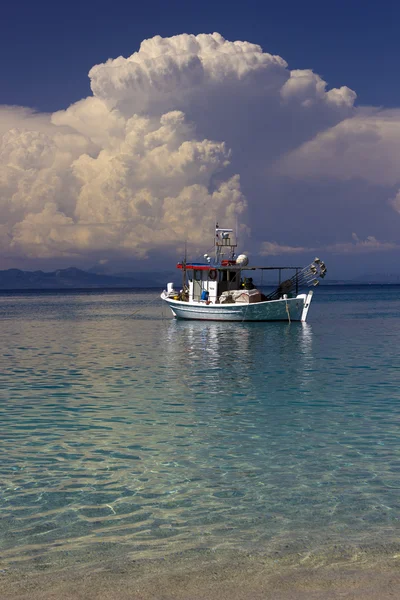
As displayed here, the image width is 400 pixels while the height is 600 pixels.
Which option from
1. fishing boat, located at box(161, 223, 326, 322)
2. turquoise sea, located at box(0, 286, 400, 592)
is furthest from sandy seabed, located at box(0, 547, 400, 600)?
fishing boat, located at box(161, 223, 326, 322)

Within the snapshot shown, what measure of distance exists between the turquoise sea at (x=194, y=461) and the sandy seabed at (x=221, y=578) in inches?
11.6

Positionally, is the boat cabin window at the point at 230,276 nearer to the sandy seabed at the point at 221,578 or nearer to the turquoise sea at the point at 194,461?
the turquoise sea at the point at 194,461

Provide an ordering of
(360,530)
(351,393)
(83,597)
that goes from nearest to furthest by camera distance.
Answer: (83,597)
(360,530)
(351,393)

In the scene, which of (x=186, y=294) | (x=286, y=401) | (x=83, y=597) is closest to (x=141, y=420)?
(x=286, y=401)

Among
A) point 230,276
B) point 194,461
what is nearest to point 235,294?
point 230,276

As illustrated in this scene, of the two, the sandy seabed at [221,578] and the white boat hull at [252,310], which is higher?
the white boat hull at [252,310]

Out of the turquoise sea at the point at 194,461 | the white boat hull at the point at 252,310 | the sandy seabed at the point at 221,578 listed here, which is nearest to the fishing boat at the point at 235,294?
the white boat hull at the point at 252,310

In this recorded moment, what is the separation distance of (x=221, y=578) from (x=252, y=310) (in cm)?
4728

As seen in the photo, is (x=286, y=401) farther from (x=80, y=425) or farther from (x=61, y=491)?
(x=61, y=491)

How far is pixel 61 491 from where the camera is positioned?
1046 cm

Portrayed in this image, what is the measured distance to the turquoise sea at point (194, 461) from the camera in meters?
8.37

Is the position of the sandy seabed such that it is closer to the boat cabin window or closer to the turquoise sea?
the turquoise sea

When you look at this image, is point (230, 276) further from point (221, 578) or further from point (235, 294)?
point (221, 578)

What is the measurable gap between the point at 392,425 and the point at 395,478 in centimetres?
480
